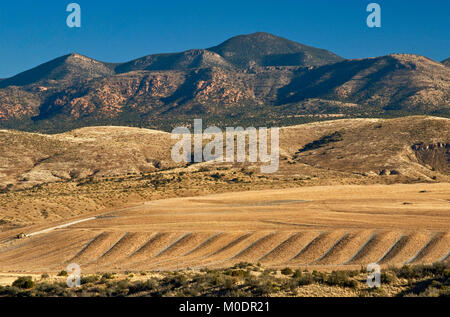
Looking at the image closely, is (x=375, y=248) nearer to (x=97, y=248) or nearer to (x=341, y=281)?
(x=341, y=281)

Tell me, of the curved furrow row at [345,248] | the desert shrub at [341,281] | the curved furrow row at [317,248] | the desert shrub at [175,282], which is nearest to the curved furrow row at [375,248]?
the curved furrow row at [345,248]

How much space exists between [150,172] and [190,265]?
225 feet

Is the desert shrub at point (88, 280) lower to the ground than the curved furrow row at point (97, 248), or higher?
higher

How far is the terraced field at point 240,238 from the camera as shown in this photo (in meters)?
32.8

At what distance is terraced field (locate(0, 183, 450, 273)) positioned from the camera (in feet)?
107

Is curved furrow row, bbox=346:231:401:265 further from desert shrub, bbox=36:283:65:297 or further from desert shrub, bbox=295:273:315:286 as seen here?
desert shrub, bbox=36:283:65:297

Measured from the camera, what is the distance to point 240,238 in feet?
127

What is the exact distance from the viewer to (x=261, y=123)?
187250 mm

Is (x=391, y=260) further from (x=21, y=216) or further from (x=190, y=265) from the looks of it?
(x=21, y=216)

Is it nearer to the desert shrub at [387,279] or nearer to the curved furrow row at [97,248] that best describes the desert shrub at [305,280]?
the desert shrub at [387,279]
